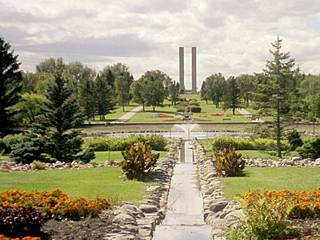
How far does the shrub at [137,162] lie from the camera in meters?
18.5

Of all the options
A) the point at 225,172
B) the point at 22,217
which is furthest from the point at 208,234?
the point at 225,172

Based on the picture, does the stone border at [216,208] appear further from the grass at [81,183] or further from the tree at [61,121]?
the tree at [61,121]

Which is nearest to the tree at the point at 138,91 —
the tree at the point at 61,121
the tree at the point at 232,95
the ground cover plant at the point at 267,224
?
the tree at the point at 232,95

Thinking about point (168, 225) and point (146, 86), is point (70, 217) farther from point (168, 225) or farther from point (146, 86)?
point (146, 86)

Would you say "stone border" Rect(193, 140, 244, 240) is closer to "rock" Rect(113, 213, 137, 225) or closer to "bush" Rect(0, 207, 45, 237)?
"rock" Rect(113, 213, 137, 225)

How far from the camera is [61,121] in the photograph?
27188mm

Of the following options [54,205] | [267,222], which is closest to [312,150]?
[54,205]

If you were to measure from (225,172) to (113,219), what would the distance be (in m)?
8.80

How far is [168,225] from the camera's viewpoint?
39.9 feet

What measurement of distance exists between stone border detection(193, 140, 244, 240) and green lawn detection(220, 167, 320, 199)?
1.15 feet

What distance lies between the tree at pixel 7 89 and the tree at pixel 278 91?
21.9 meters

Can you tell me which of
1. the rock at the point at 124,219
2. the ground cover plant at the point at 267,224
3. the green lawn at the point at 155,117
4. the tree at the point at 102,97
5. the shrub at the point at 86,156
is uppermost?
the tree at the point at 102,97

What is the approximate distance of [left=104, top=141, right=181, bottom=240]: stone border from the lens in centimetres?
1042

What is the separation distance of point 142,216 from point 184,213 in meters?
1.43
